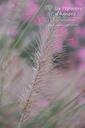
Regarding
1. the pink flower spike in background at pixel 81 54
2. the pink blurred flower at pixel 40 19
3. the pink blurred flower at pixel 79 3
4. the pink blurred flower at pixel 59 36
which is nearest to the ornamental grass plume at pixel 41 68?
the pink blurred flower at pixel 59 36

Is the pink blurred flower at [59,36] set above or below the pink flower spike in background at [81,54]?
above

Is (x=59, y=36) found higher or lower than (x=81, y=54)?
higher

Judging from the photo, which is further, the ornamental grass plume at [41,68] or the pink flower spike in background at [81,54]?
the pink flower spike in background at [81,54]

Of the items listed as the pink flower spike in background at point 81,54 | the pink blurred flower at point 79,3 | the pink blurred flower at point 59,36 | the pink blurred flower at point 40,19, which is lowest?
the pink flower spike in background at point 81,54

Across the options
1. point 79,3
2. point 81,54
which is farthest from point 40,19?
point 81,54

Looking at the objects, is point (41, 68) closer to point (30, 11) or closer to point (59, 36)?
point (59, 36)

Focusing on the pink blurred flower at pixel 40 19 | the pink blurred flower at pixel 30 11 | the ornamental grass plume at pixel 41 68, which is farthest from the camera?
the pink blurred flower at pixel 30 11

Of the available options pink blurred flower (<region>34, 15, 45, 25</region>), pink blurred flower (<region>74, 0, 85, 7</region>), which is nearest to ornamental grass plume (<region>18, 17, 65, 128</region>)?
pink blurred flower (<region>34, 15, 45, 25</region>)

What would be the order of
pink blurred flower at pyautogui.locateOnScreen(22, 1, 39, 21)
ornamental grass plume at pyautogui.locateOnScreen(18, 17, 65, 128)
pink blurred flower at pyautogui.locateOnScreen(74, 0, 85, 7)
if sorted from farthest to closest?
pink blurred flower at pyautogui.locateOnScreen(22, 1, 39, 21) < pink blurred flower at pyautogui.locateOnScreen(74, 0, 85, 7) < ornamental grass plume at pyautogui.locateOnScreen(18, 17, 65, 128)

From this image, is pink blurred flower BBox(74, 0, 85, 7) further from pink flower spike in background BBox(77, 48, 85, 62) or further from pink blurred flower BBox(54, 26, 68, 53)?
pink blurred flower BBox(54, 26, 68, 53)

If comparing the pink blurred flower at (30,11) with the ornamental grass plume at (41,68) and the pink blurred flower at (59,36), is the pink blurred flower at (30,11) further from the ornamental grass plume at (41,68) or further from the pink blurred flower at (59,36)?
the ornamental grass plume at (41,68)

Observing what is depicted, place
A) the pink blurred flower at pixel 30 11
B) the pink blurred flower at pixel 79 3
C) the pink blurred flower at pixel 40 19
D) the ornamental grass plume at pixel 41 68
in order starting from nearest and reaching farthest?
the ornamental grass plume at pixel 41 68 < the pink blurred flower at pixel 40 19 < the pink blurred flower at pixel 79 3 < the pink blurred flower at pixel 30 11
